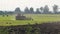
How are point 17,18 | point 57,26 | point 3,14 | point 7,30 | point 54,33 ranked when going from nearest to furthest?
1. point 7,30
2. point 54,33
3. point 57,26
4. point 17,18
5. point 3,14

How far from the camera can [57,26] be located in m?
23.6

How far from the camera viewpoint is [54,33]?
22188 millimetres

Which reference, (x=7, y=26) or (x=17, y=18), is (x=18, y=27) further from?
(x=17, y=18)

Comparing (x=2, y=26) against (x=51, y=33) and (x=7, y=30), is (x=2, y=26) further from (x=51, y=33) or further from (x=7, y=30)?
(x=51, y=33)

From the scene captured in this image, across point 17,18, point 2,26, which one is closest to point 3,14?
point 17,18

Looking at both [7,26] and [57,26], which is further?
[57,26]

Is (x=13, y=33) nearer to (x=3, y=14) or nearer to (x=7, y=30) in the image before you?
(x=7, y=30)

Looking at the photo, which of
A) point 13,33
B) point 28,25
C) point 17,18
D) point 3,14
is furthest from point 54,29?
point 3,14

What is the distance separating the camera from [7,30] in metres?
20.8

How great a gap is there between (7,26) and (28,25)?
2015mm

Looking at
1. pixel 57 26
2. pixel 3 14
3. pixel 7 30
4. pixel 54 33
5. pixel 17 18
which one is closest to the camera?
pixel 7 30

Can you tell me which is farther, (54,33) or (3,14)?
(3,14)

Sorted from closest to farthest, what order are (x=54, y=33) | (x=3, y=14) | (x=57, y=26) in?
1. (x=54, y=33)
2. (x=57, y=26)
3. (x=3, y=14)

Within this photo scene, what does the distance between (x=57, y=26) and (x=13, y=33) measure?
5.06 metres
